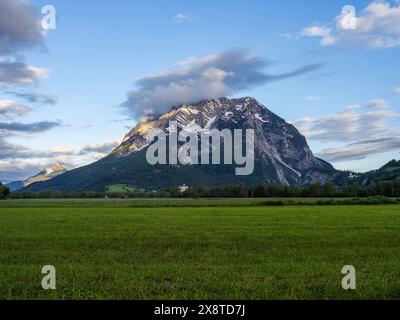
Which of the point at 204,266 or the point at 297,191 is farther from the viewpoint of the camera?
the point at 297,191

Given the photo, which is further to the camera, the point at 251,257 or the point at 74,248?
the point at 74,248

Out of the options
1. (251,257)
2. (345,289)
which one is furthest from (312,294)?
(251,257)

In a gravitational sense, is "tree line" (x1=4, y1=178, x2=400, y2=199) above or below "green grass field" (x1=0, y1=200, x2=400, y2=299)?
above

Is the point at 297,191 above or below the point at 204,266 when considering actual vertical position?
above

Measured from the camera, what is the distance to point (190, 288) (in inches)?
534

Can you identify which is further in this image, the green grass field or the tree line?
the tree line

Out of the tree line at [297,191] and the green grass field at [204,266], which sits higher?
the tree line at [297,191]

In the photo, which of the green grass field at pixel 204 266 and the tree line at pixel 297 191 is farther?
the tree line at pixel 297 191

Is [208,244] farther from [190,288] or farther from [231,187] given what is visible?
[231,187]
